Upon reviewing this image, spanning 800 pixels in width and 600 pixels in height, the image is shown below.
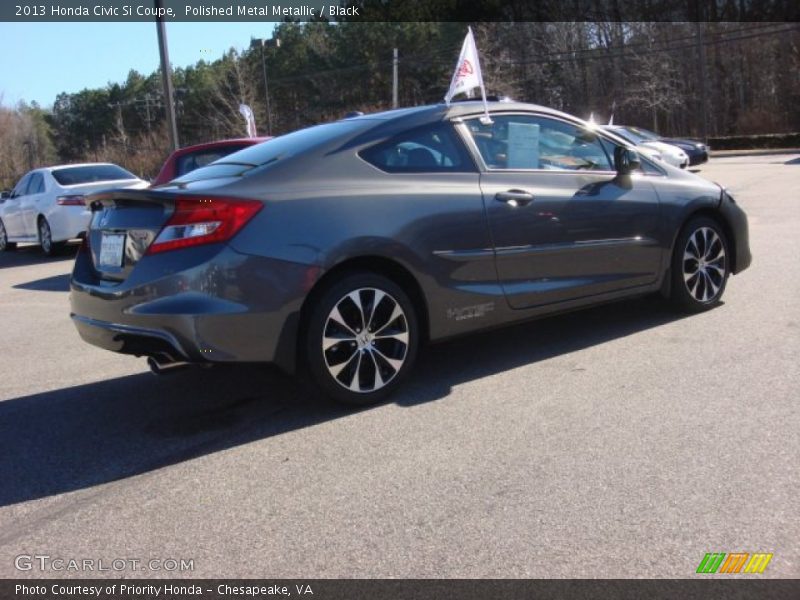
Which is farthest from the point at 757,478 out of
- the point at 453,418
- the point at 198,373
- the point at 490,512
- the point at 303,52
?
the point at 303,52

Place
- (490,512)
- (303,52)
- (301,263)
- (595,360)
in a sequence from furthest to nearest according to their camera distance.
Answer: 1. (303,52)
2. (595,360)
3. (301,263)
4. (490,512)

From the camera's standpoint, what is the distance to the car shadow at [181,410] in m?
3.98

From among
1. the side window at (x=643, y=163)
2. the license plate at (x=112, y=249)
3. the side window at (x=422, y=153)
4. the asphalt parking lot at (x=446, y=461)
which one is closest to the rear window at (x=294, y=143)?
the side window at (x=422, y=153)

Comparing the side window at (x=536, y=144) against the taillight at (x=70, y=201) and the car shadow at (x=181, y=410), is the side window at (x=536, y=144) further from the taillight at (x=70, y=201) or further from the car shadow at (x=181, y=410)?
the taillight at (x=70, y=201)

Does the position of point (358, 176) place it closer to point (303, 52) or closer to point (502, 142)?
point (502, 142)

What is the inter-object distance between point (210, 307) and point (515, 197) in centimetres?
203

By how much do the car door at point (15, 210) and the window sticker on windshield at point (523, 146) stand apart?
1170cm

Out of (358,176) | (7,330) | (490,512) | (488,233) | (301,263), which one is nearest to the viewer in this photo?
(490,512)

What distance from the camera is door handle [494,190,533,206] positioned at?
5.01 meters

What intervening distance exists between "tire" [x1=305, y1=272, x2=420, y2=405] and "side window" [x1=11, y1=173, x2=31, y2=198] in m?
12.0

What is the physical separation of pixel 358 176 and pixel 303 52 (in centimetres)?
6036

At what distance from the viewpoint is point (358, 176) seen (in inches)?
181

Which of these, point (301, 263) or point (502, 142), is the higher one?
point (502, 142)

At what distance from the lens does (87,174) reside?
13930 mm
